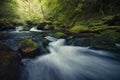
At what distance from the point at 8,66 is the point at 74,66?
280 cm

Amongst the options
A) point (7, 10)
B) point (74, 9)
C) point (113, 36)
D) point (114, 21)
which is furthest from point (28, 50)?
point (7, 10)

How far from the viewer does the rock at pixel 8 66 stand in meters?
4.74

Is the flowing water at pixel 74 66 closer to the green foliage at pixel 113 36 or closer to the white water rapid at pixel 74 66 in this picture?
the white water rapid at pixel 74 66

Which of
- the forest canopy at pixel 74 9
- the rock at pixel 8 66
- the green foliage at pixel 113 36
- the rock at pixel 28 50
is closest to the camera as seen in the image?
Answer: the rock at pixel 8 66

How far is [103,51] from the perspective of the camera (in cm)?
825

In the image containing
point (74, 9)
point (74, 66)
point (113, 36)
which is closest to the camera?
point (74, 66)

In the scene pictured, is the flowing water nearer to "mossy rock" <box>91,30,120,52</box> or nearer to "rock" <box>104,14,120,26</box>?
"mossy rock" <box>91,30,120,52</box>

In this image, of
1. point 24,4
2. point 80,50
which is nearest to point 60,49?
point 80,50

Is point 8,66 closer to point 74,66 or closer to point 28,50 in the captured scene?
point 28,50

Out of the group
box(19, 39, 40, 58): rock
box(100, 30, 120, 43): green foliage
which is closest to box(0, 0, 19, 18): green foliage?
box(100, 30, 120, 43): green foliage

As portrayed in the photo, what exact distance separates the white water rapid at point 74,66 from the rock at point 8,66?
0.38m

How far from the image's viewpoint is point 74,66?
21.8 ft

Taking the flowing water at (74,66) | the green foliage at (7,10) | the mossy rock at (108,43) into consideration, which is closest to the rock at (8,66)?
the flowing water at (74,66)

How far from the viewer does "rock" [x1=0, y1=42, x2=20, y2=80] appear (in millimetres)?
4738
